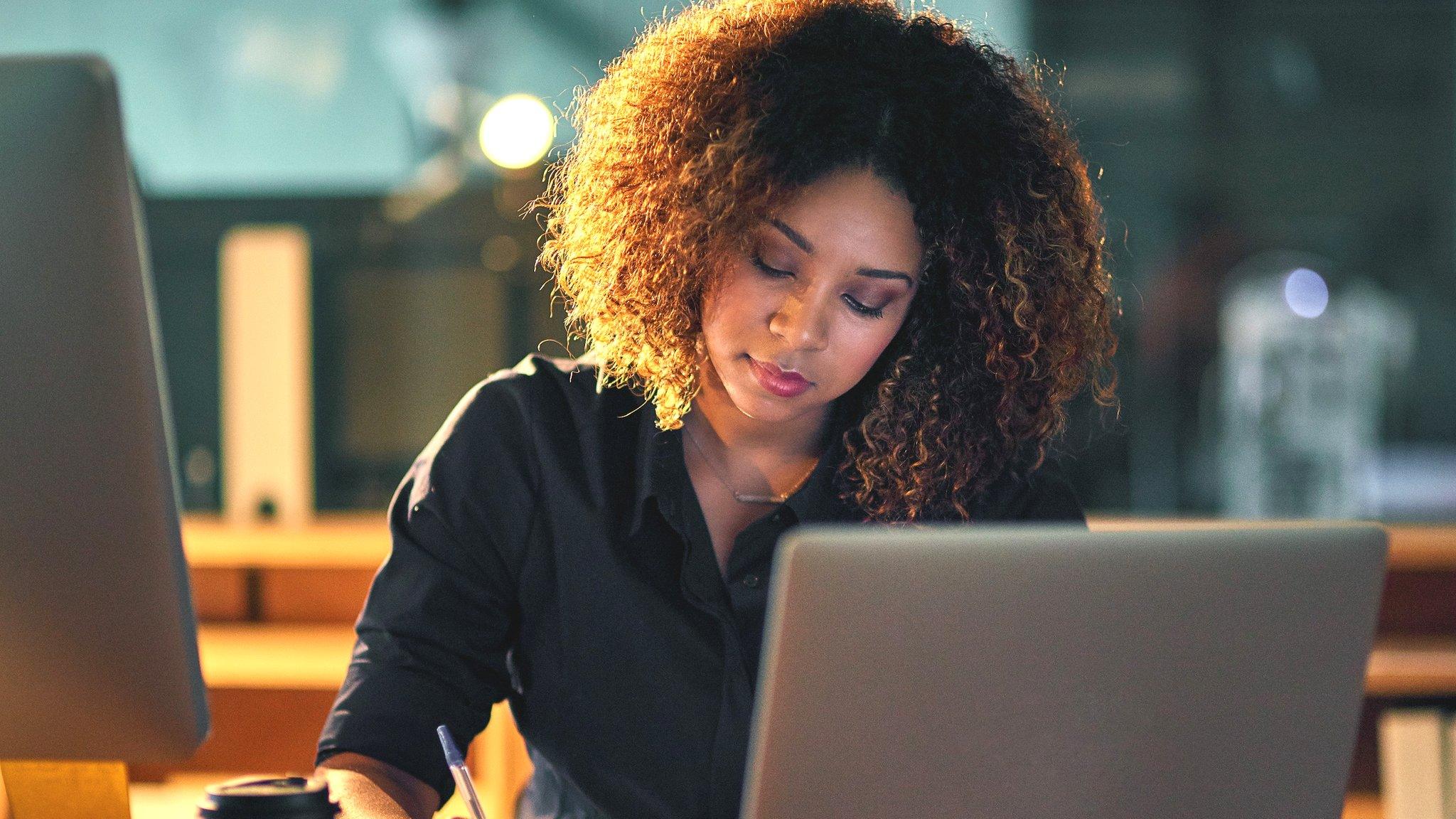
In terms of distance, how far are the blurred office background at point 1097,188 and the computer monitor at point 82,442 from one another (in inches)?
140

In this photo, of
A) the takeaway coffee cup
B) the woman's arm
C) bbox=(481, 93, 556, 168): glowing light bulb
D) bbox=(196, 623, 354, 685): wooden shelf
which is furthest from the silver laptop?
bbox=(481, 93, 556, 168): glowing light bulb

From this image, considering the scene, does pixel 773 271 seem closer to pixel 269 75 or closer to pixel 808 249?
pixel 808 249

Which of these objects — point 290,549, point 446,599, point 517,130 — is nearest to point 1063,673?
point 446,599

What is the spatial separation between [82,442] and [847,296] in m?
0.64

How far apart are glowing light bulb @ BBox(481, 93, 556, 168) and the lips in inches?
118

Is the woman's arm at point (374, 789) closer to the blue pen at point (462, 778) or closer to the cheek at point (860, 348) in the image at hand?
the blue pen at point (462, 778)

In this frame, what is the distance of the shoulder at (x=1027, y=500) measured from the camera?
48.9 inches

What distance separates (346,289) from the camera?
4520 millimetres

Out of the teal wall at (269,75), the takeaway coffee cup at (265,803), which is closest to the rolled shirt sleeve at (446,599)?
the takeaway coffee cup at (265,803)

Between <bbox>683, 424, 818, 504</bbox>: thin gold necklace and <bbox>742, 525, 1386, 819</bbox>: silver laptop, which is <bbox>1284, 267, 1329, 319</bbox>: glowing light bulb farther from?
<bbox>742, 525, 1386, 819</bbox>: silver laptop

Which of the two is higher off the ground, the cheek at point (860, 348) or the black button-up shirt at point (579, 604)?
the cheek at point (860, 348)

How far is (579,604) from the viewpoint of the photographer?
1.14 meters

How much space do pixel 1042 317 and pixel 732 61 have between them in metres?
0.35

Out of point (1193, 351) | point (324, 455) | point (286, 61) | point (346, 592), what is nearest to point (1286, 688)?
point (346, 592)
